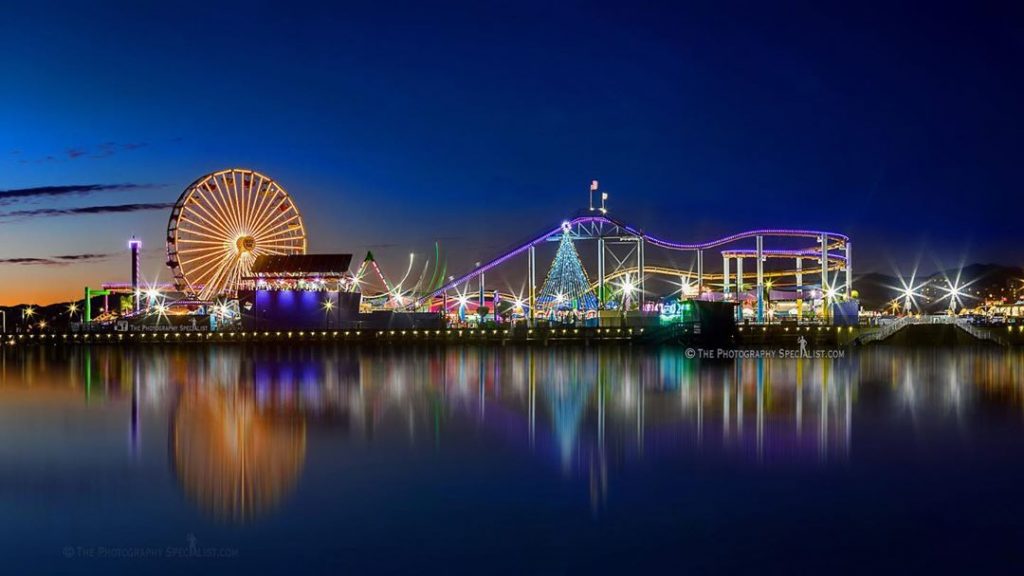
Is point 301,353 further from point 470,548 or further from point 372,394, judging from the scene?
point 470,548

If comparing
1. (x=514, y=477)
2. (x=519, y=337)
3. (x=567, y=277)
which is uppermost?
(x=567, y=277)

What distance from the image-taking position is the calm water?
27.9 feet

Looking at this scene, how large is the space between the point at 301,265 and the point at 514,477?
4230 centimetres

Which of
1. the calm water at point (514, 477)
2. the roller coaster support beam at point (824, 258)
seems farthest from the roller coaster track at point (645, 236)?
the calm water at point (514, 477)

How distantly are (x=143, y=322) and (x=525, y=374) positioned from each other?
4725 centimetres

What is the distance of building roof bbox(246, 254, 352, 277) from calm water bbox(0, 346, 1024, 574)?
26.9m

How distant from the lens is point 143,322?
6681 centimetres

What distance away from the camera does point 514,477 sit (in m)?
11.9

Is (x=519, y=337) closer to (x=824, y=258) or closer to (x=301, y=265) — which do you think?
(x=301, y=265)

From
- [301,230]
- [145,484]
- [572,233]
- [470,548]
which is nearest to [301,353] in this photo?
[301,230]

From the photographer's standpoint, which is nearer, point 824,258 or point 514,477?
point 514,477

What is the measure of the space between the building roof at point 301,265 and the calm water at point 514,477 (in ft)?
88.4

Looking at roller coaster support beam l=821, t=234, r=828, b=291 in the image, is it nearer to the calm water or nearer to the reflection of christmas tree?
the reflection of christmas tree

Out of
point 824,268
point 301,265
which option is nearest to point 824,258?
point 824,268
